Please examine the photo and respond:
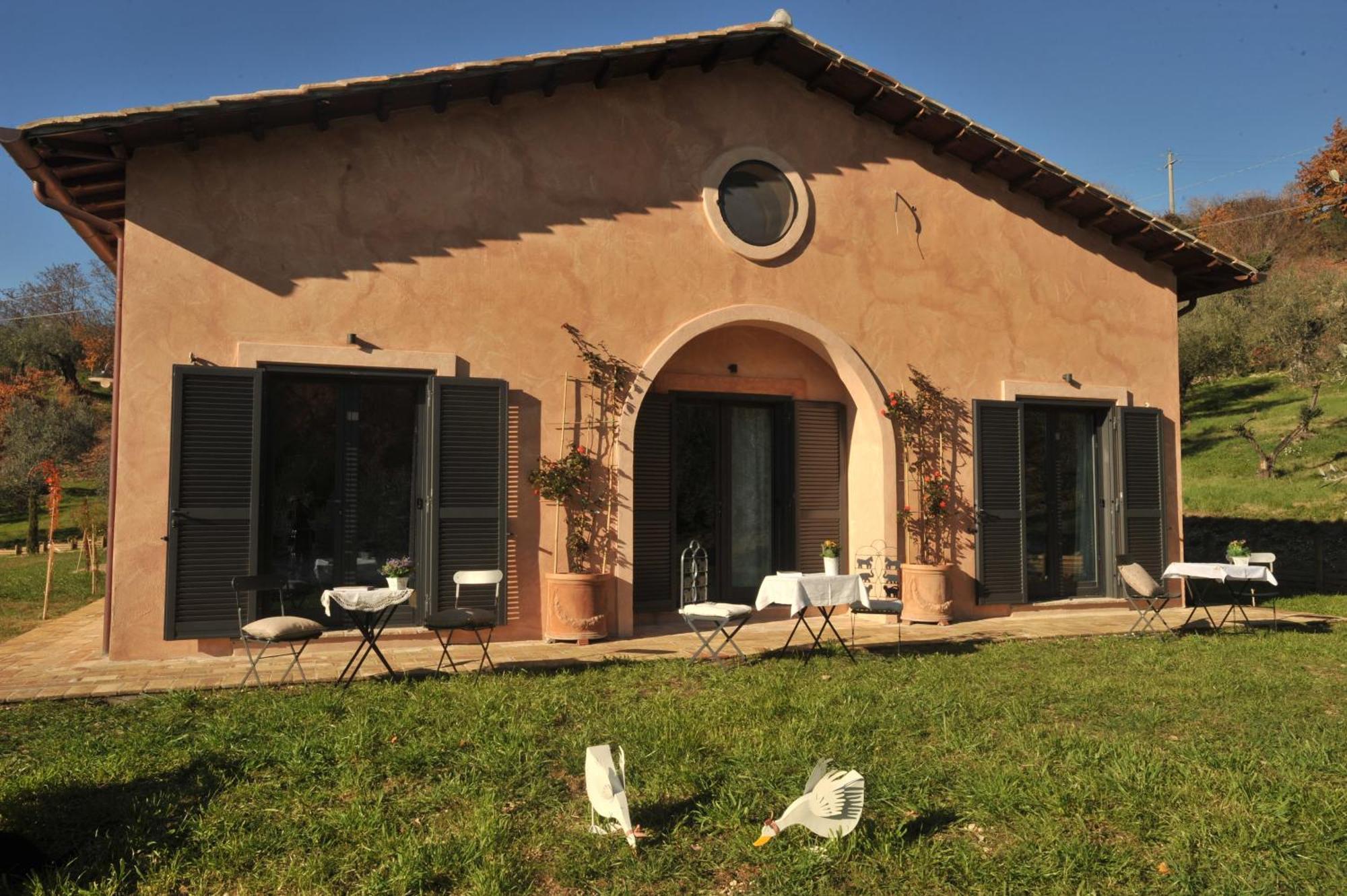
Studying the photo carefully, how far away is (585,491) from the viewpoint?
8.05 m

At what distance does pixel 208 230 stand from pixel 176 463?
5.87 feet

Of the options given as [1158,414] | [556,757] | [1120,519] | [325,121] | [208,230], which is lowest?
[556,757]

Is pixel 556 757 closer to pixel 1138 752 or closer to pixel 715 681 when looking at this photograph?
pixel 715 681

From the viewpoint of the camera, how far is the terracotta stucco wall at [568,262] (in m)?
7.04

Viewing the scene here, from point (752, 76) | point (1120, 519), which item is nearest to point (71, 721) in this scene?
point (752, 76)

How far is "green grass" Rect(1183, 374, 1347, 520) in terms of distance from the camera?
18.1m

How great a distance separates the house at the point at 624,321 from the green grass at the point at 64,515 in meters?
12.1

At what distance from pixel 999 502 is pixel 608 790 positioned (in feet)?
23.6

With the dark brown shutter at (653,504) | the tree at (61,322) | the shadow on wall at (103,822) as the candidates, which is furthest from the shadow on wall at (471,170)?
the tree at (61,322)

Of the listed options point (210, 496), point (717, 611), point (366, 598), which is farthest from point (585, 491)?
point (210, 496)

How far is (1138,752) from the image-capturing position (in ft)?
15.1

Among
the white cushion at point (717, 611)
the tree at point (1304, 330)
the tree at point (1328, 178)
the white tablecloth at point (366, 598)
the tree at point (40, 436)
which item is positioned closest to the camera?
the white tablecloth at point (366, 598)

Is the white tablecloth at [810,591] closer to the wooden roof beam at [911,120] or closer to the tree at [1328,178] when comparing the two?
the wooden roof beam at [911,120]

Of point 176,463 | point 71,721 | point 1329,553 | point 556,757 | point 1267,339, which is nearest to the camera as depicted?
point 556,757
